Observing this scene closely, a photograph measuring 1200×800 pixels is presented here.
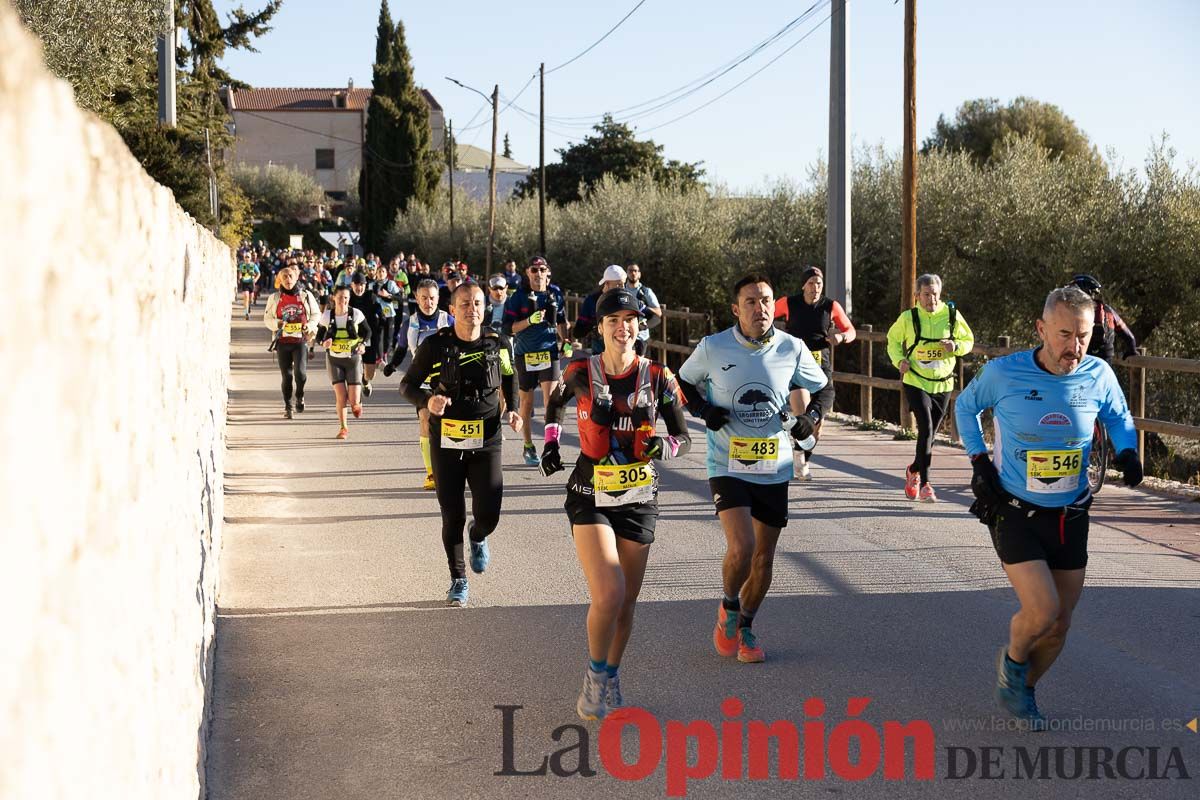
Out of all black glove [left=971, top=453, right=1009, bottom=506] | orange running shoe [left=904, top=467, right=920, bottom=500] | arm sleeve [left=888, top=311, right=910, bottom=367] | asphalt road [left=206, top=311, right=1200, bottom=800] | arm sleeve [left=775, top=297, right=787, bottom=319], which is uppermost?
arm sleeve [left=775, top=297, right=787, bottom=319]

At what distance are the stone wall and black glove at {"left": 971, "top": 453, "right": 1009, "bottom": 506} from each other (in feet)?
10.7

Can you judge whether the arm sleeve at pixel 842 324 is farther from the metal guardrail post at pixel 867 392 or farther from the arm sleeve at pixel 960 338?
the metal guardrail post at pixel 867 392

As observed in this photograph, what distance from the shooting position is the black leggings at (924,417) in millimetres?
10859

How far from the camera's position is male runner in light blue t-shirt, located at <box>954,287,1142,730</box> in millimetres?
5406

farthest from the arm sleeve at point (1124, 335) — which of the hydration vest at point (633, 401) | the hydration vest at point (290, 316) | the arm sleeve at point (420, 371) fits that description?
the hydration vest at point (290, 316)

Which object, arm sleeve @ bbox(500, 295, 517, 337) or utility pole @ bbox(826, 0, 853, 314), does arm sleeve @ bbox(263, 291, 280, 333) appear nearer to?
arm sleeve @ bbox(500, 295, 517, 337)

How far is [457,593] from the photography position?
766 centimetres

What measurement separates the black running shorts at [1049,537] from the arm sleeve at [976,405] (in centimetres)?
37

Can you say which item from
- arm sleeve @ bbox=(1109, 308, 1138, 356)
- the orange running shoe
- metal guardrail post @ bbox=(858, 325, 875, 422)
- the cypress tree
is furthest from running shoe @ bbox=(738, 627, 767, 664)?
the cypress tree

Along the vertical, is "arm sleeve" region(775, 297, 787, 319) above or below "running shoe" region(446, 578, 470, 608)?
above

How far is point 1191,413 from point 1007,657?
15.3 meters

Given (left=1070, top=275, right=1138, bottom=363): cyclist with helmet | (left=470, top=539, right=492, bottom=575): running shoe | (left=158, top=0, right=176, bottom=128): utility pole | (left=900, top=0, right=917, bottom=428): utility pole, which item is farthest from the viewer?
(left=158, top=0, right=176, bottom=128): utility pole

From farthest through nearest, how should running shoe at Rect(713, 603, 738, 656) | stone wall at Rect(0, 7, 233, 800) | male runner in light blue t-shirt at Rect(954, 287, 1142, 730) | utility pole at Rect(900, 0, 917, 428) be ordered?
utility pole at Rect(900, 0, 917, 428) < running shoe at Rect(713, 603, 738, 656) < male runner in light blue t-shirt at Rect(954, 287, 1142, 730) < stone wall at Rect(0, 7, 233, 800)

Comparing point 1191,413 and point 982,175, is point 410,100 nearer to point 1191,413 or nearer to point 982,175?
point 982,175
